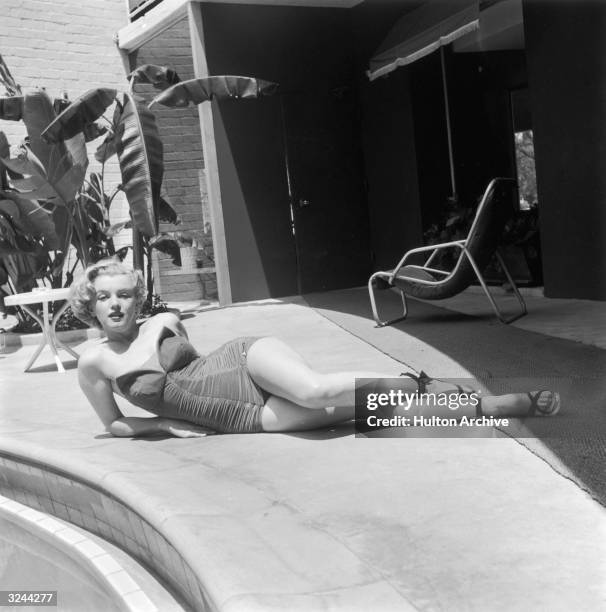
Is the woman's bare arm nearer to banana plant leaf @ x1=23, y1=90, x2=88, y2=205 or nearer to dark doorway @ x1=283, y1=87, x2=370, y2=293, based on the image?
banana plant leaf @ x1=23, y1=90, x2=88, y2=205

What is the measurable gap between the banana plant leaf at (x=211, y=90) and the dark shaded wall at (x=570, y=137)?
112 inches

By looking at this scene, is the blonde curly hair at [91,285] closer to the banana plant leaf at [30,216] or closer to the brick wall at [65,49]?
the banana plant leaf at [30,216]

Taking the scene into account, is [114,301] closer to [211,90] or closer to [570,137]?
[570,137]

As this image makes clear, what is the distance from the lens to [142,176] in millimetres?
8828

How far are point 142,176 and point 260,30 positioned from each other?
2928 mm

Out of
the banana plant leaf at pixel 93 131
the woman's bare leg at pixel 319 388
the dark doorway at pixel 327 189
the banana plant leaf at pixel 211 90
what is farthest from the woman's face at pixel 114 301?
the dark doorway at pixel 327 189

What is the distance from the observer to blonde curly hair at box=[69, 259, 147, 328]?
3996 mm

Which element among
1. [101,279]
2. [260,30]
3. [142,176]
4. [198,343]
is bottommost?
[198,343]

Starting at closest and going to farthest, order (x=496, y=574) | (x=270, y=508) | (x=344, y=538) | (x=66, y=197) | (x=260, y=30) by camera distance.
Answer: (x=496, y=574) < (x=344, y=538) < (x=270, y=508) < (x=66, y=197) < (x=260, y=30)

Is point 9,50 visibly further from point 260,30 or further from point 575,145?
point 575,145

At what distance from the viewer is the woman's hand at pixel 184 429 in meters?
4.11

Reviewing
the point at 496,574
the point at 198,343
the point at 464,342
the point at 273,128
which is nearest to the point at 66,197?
the point at 198,343

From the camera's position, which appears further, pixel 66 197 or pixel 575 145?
pixel 66 197

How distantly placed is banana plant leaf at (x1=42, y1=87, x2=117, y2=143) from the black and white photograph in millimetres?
23
